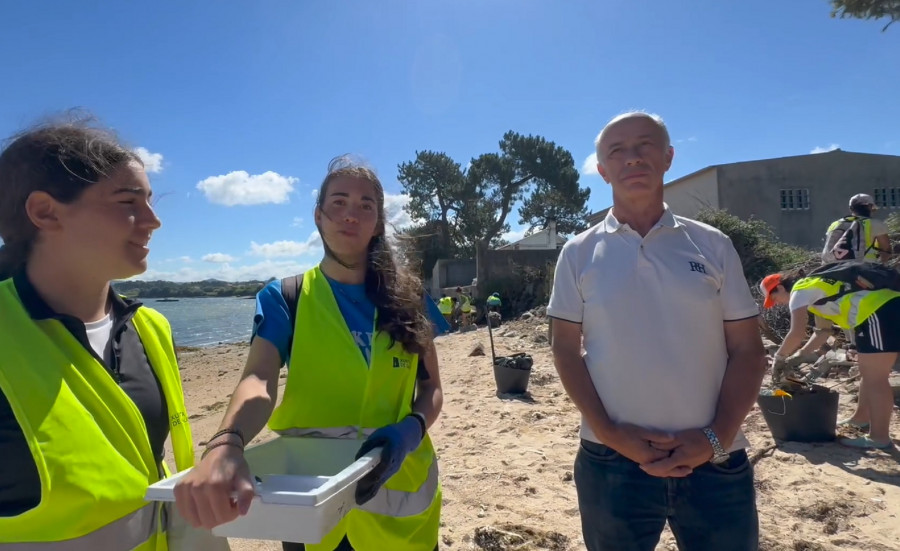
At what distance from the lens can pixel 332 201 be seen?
1691 millimetres

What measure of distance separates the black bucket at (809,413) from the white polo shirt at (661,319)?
3.13 m

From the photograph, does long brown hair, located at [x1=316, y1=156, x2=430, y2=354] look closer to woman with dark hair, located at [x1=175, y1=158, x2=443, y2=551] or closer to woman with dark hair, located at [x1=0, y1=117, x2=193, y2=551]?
woman with dark hair, located at [x1=175, y1=158, x2=443, y2=551]

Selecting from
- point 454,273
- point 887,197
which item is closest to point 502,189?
point 454,273

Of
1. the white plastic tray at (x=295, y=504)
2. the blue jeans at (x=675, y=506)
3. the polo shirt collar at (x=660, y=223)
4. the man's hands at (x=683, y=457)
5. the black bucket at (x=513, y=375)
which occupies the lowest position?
the black bucket at (x=513, y=375)

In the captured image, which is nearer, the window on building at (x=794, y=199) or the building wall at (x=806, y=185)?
the building wall at (x=806, y=185)

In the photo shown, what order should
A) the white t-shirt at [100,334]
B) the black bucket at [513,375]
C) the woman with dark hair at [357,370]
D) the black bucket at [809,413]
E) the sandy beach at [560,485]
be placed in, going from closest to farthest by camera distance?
the white t-shirt at [100,334], the woman with dark hair at [357,370], the sandy beach at [560,485], the black bucket at [809,413], the black bucket at [513,375]

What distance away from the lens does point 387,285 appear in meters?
1.72

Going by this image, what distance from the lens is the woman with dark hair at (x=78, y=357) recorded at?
106 centimetres

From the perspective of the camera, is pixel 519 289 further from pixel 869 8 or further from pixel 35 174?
pixel 35 174

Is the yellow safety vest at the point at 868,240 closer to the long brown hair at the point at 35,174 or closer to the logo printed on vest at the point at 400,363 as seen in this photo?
the logo printed on vest at the point at 400,363

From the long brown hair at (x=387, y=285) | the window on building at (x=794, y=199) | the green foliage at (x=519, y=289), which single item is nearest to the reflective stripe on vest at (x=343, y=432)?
the long brown hair at (x=387, y=285)

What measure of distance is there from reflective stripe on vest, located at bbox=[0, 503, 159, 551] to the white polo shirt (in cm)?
129

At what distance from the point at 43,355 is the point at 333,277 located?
787mm

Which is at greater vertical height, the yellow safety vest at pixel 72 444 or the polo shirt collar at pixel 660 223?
the polo shirt collar at pixel 660 223
